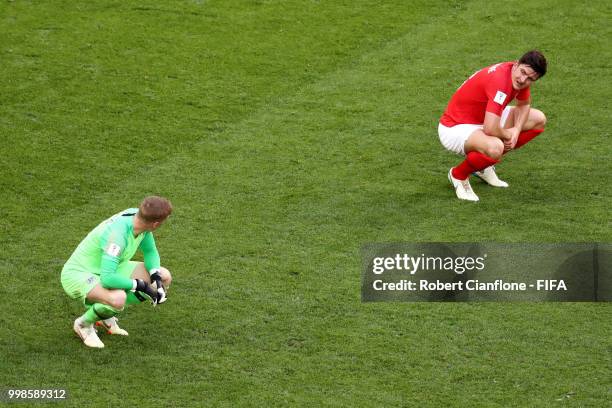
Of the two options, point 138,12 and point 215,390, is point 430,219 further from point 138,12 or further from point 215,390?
point 138,12

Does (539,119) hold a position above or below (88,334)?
above

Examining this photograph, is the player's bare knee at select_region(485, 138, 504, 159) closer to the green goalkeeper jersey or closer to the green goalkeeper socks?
the green goalkeeper jersey

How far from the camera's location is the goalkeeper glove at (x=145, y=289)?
584 centimetres

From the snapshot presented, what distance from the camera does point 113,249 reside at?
19.0 feet

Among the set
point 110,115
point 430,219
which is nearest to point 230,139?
point 110,115

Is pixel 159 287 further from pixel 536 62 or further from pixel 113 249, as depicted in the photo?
pixel 536 62

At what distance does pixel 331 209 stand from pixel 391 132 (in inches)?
59.6

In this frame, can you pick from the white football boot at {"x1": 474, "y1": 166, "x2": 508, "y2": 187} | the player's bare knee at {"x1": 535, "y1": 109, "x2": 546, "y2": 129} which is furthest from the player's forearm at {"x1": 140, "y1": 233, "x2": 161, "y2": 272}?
the player's bare knee at {"x1": 535, "y1": 109, "x2": 546, "y2": 129}

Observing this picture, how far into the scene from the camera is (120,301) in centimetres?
587

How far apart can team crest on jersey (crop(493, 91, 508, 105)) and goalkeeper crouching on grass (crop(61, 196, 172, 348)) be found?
→ 2.81m

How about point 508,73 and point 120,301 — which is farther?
point 508,73

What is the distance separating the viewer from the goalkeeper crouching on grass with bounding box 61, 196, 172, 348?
5812 millimetres

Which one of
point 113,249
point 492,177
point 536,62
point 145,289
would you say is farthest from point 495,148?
point 113,249

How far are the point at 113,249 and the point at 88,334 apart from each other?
0.57 metres
